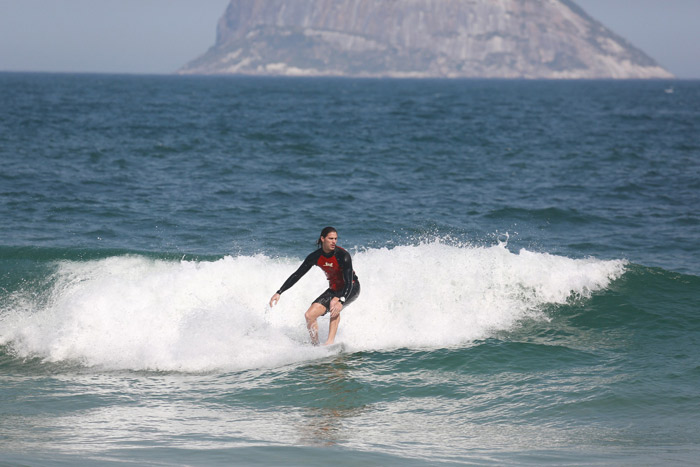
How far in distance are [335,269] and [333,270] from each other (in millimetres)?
31

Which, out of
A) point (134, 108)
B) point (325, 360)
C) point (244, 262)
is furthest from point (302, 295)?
point (134, 108)

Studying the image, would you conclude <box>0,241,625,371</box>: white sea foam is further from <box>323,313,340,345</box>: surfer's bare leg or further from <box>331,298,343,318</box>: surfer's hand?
<box>331,298,343,318</box>: surfer's hand

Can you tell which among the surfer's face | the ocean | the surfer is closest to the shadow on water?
the ocean

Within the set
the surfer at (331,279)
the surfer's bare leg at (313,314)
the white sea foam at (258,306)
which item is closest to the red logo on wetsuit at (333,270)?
the surfer at (331,279)

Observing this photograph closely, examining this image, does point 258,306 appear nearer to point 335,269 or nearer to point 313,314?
point 313,314

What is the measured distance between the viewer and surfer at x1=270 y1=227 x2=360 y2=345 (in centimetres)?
928

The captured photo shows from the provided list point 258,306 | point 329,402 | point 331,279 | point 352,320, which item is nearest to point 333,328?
point 331,279

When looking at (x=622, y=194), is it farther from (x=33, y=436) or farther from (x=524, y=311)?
(x=33, y=436)

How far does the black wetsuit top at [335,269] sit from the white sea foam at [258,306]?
3.26 feet

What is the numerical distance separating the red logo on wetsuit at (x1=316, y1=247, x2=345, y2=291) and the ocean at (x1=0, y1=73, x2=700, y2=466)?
1054 mm

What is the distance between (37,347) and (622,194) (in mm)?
17020

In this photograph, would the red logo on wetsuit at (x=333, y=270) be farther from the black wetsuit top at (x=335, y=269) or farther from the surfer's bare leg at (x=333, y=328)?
the surfer's bare leg at (x=333, y=328)

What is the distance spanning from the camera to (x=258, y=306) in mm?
11648

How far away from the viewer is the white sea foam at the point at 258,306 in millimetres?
9883
